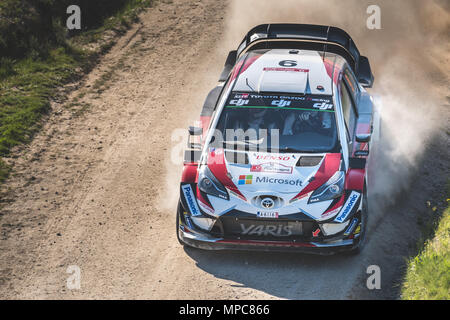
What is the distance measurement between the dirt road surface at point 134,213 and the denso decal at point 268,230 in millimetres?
468

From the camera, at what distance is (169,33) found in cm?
1680

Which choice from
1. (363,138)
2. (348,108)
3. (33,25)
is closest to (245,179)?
(363,138)

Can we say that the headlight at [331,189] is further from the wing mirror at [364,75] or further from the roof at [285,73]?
the wing mirror at [364,75]

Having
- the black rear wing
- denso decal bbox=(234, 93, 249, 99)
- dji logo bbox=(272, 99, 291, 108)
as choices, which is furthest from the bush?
dji logo bbox=(272, 99, 291, 108)

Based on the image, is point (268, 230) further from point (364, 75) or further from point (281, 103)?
point (364, 75)

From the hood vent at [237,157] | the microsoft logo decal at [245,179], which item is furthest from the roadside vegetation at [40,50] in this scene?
the microsoft logo decal at [245,179]

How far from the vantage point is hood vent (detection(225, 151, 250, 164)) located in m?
9.23

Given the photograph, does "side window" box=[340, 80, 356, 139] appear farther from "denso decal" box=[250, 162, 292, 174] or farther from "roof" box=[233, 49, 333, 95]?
"denso decal" box=[250, 162, 292, 174]

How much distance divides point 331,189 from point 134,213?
2908mm

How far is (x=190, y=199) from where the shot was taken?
29.8 feet

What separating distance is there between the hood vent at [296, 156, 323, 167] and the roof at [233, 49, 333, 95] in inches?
44.0

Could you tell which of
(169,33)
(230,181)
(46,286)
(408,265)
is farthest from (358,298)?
(169,33)
